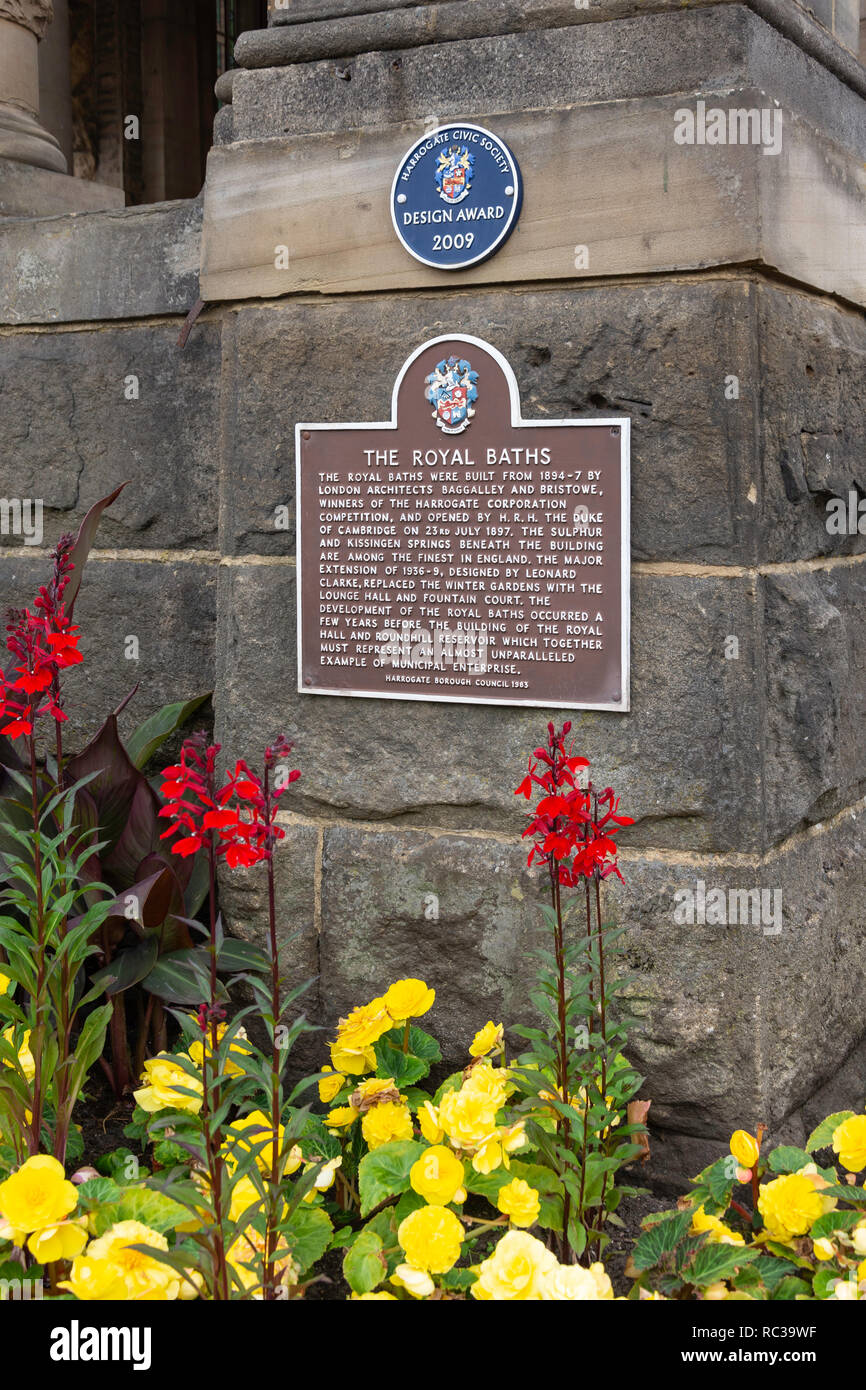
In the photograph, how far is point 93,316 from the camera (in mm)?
3771

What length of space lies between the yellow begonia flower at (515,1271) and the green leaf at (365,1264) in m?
0.21

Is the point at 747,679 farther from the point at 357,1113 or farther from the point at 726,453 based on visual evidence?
the point at 357,1113

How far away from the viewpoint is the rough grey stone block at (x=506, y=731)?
9.46ft

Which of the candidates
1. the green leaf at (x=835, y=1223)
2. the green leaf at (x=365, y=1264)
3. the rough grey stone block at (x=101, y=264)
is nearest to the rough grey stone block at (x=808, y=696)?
the green leaf at (x=835, y=1223)

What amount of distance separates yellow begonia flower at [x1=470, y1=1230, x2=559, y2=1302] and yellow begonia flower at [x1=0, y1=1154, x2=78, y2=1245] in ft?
2.33

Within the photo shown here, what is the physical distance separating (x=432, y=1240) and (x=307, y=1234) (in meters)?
0.26

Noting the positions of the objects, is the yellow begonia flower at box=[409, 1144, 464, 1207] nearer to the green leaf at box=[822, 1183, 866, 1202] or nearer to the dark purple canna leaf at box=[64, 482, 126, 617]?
the green leaf at box=[822, 1183, 866, 1202]

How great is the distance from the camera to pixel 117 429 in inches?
147

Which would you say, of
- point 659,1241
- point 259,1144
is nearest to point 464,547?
point 259,1144

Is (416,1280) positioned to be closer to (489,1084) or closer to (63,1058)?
(489,1084)

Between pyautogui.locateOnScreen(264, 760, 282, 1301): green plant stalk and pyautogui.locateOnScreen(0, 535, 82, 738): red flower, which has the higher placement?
pyautogui.locateOnScreen(0, 535, 82, 738): red flower

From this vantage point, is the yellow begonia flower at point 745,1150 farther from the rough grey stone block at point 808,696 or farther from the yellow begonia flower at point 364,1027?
the yellow begonia flower at point 364,1027

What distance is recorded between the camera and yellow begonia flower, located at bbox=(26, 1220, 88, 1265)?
229 centimetres

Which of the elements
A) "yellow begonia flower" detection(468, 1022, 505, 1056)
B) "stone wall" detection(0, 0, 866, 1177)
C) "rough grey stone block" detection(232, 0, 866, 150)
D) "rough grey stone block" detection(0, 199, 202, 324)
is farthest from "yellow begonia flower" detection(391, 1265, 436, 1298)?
"rough grey stone block" detection(0, 199, 202, 324)
